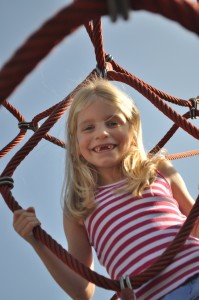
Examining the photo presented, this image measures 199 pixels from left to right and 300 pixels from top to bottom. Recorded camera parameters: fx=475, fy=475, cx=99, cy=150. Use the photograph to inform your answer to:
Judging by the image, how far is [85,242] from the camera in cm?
94

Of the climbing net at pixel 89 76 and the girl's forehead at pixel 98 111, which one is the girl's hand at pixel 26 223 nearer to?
the climbing net at pixel 89 76

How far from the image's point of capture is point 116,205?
0.90 m

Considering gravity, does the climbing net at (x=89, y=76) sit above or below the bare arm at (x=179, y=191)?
above

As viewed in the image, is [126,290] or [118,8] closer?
[118,8]

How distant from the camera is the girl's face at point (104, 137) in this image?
0.95 metres

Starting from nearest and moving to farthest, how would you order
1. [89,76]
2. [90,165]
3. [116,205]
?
[116,205]
[90,165]
[89,76]

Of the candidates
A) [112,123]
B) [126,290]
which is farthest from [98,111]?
[126,290]

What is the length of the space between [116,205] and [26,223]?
19 centimetres

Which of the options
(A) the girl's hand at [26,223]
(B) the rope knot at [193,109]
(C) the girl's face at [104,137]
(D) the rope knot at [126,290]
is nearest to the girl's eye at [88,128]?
(C) the girl's face at [104,137]

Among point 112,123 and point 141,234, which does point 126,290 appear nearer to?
point 141,234

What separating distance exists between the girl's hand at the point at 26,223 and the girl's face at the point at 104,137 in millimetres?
203

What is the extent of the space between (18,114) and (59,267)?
89 centimetres

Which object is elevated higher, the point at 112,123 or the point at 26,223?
the point at 112,123

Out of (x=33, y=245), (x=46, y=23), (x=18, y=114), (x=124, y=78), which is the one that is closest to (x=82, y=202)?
(x=33, y=245)
